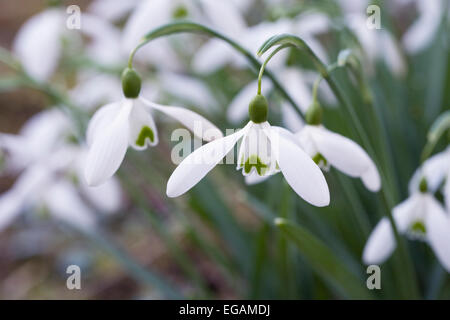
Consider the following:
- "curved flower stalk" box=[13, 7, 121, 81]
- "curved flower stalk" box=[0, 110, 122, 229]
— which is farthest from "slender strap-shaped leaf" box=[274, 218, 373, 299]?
"curved flower stalk" box=[13, 7, 121, 81]

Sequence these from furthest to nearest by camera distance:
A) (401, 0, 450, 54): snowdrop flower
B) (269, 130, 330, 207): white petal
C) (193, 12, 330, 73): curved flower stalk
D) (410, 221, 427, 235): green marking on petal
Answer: (401, 0, 450, 54): snowdrop flower < (193, 12, 330, 73): curved flower stalk < (410, 221, 427, 235): green marking on petal < (269, 130, 330, 207): white petal

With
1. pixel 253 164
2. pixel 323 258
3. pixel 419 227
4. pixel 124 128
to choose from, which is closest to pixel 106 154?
pixel 124 128

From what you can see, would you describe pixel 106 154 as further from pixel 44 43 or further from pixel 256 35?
pixel 44 43

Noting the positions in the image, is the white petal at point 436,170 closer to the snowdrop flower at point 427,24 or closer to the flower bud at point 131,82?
the flower bud at point 131,82

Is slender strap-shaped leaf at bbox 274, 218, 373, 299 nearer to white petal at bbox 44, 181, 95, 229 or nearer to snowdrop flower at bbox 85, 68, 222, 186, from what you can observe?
snowdrop flower at bbox 85, 68, 222, 186

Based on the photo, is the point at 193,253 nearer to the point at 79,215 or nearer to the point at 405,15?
the point at 79,215

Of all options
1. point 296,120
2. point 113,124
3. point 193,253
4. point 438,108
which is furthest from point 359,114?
point 193,253

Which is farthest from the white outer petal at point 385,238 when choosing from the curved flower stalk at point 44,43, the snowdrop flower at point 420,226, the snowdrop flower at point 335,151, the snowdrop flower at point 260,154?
the curved flower stalk at point 44,43

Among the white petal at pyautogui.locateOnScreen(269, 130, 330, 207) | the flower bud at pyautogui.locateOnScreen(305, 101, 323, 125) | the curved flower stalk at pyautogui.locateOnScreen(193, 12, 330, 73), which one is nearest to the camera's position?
the white petal at pyautogui.locateOnScreen(269, 130, 330, 207)
